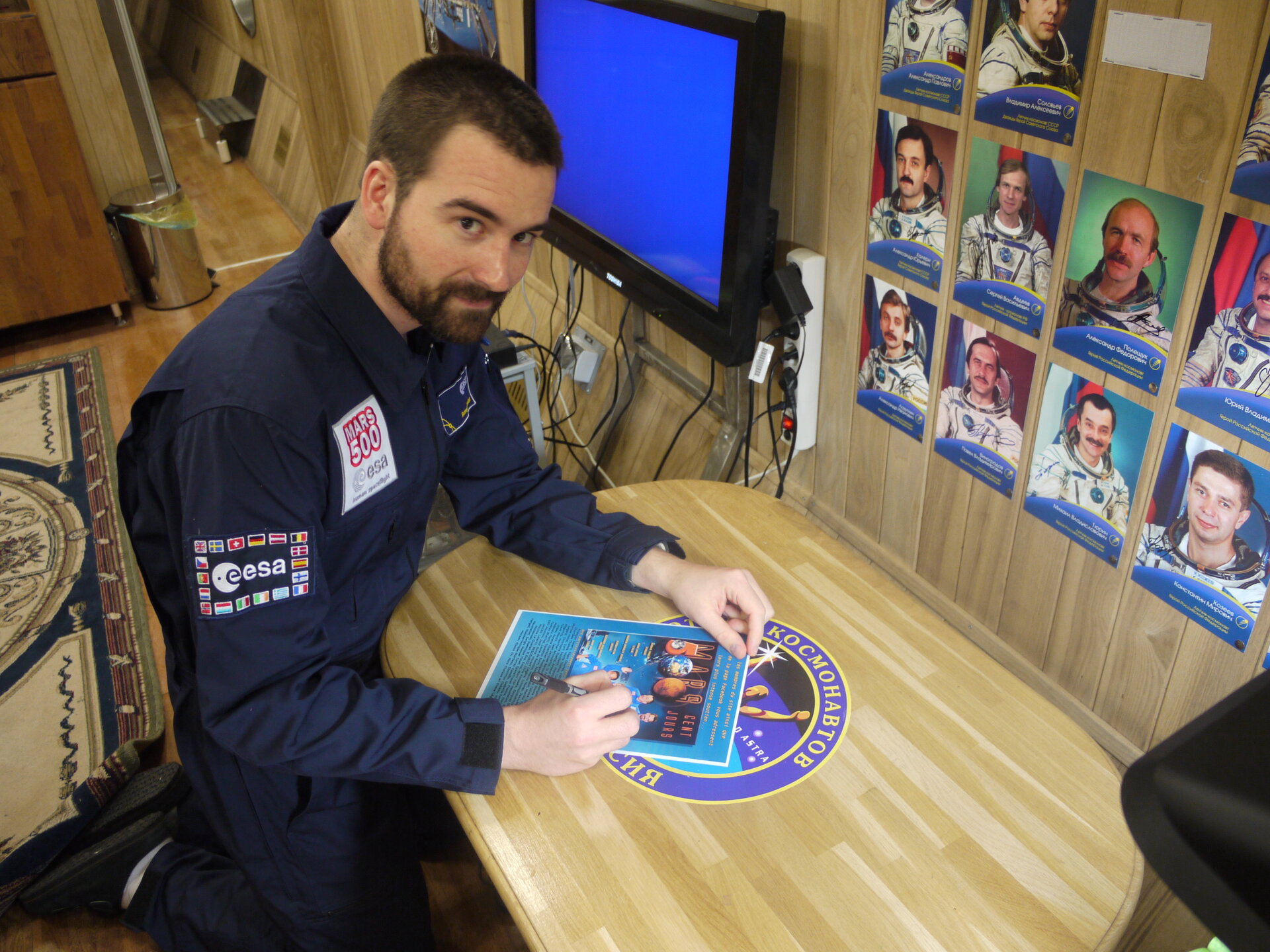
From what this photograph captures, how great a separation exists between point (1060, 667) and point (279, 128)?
4.91m

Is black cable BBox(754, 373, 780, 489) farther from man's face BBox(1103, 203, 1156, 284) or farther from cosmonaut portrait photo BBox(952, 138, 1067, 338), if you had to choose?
man's face BBox(1103, 203, 1156, 284)

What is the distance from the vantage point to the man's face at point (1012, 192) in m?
1.24

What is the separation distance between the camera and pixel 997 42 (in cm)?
121

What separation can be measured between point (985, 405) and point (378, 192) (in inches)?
36.4

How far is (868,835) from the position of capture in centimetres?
96

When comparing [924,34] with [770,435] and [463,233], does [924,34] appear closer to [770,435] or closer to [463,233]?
[463,233]

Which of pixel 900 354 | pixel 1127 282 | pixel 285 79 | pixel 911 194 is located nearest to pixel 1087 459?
pixel 1127 282

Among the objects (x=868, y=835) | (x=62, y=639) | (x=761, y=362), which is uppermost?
(x=761, y=362)

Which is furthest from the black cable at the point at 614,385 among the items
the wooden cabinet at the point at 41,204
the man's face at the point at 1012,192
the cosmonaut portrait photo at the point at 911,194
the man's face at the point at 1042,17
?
the wooden cabinet at the point at 41,204

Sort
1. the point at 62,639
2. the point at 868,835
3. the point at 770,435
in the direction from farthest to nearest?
the point at 62,639 → the point at 770,435 → the point at 868,835

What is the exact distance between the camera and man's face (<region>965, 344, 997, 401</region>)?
1391 mm

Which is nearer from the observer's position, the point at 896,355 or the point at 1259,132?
the point at 1259,132

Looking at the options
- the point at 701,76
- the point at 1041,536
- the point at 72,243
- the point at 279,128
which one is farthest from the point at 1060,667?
the point at 279,128

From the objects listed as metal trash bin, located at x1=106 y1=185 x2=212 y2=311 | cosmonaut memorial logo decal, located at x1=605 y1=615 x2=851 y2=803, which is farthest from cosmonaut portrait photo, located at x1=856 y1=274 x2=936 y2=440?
metal trash bin, located at x1=106 y1=185 x2=212 y2=311
